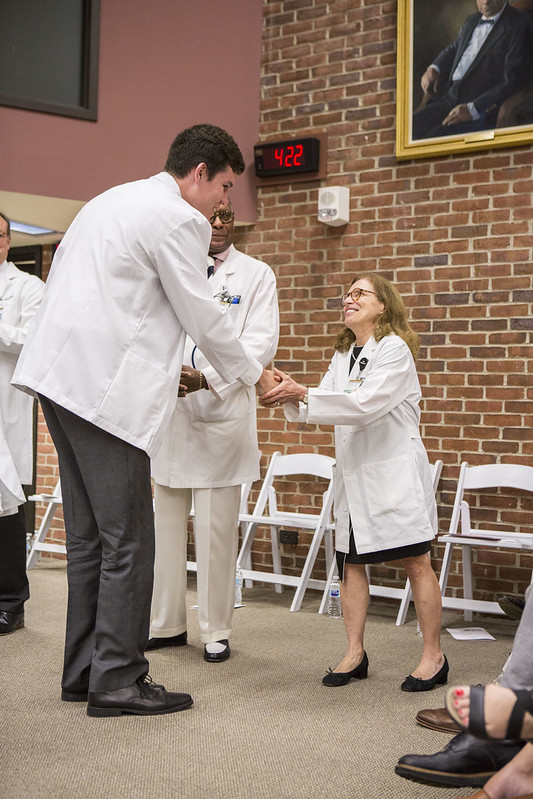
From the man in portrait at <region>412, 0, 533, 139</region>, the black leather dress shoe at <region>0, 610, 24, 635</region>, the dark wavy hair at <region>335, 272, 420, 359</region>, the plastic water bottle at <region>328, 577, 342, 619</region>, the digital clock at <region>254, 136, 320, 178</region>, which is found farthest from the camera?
the digital clock at <region>254, 136, 320, 178</region>

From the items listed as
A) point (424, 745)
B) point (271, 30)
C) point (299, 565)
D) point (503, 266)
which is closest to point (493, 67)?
point (503, 266)

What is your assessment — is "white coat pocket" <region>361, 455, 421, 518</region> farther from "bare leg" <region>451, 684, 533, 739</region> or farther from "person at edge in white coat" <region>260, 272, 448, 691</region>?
"bare leg" <region>451, 684, 533, 739</region>

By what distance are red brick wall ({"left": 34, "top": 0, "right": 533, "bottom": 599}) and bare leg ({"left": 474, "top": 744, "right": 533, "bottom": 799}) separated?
262cm

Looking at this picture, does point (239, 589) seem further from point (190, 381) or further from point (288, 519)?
point (190, 381)

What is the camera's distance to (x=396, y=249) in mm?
4957

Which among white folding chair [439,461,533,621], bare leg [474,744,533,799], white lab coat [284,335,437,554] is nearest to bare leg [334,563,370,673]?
white lab coat [284,335,437,554]

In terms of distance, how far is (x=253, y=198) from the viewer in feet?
17.9

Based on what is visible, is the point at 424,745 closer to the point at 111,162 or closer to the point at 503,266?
the point at 503,266

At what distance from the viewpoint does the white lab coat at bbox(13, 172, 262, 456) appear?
8.46ft

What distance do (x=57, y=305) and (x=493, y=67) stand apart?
10.1ft

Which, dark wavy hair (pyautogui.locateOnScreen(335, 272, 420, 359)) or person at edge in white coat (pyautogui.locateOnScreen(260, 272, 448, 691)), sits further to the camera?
dark wavy hair (pyautogui.locateOnScreen(335, 272, 420, 359))

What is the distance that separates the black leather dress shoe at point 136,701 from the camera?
2656 millimetres

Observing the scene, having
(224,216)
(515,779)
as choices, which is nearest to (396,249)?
(224,216)

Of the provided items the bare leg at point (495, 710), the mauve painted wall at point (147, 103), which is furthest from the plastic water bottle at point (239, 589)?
the bare leg at point (495, 710)
